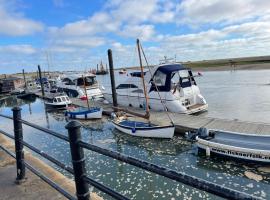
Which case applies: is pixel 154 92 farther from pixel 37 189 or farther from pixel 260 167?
pixel 37 189

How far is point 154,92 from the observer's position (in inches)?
903

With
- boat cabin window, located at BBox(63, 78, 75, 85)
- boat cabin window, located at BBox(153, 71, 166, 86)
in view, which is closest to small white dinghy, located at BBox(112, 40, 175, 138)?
boat cabin window, located at BBox(153, 71, 166, 86)

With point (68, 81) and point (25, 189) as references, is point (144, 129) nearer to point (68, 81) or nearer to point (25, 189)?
point (25, 189)

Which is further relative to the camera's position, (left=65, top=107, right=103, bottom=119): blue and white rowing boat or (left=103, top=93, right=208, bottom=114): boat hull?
(left=65, top=107, right=103, bottom=119): blue and white rowing boat

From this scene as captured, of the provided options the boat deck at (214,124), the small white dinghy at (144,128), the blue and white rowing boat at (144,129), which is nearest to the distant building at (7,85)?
the small white dinghy at (144,128)

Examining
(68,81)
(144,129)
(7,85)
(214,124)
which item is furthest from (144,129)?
(7,85)

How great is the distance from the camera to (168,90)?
72.9 ft

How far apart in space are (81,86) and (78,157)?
35724 millimetres

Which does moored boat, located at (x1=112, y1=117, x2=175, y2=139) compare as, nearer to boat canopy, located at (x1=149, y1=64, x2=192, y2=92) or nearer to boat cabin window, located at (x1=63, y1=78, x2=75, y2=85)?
boat canopy, located at (x1=149, y1=64, x2=192, y2=92)

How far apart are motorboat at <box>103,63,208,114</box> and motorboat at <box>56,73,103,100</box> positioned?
10.1 m

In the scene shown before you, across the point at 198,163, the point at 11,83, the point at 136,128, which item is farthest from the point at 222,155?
the point at 11,83

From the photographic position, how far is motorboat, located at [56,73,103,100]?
116 ft

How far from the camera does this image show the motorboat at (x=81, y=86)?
1393 inches

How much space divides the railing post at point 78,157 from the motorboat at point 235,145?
10476 mm
